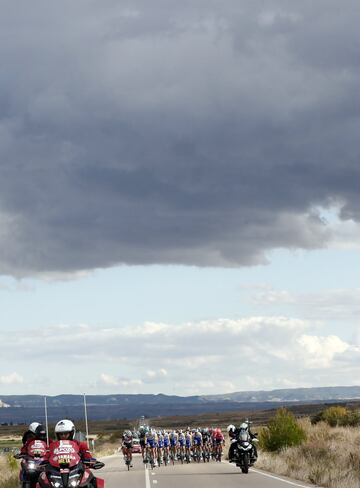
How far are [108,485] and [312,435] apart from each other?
114 ft

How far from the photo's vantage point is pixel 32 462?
64.6ft

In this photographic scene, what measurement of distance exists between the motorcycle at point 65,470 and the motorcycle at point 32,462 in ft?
12.7

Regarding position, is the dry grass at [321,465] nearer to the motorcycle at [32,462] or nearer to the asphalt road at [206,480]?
the asphalt road at [206,480]

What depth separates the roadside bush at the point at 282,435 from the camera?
5421 cm

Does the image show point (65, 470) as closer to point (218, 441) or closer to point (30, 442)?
point (30, 442)

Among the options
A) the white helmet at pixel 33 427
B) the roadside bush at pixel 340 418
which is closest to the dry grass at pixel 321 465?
the white helmet at pixel 33 427

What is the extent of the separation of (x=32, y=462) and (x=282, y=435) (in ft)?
120

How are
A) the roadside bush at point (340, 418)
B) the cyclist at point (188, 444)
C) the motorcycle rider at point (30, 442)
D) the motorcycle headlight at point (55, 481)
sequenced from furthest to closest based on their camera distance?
the roadside bush at point (340, 418), the cyclist at point (188, 444), the motorcycle rider at point (30, 442), the motorcycle headlight at point (55, 481)

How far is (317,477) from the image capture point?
2827cm

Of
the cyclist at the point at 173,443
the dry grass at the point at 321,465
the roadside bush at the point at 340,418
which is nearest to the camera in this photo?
the dry grass at the point at 321,465

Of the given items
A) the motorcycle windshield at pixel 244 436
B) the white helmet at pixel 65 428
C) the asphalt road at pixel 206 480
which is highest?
the white helmet at pixel 65 428

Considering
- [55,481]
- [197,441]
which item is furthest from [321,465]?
[55,481]

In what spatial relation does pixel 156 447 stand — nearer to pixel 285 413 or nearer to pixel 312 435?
pixel 285 413

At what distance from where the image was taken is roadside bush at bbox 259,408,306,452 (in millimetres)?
54209
